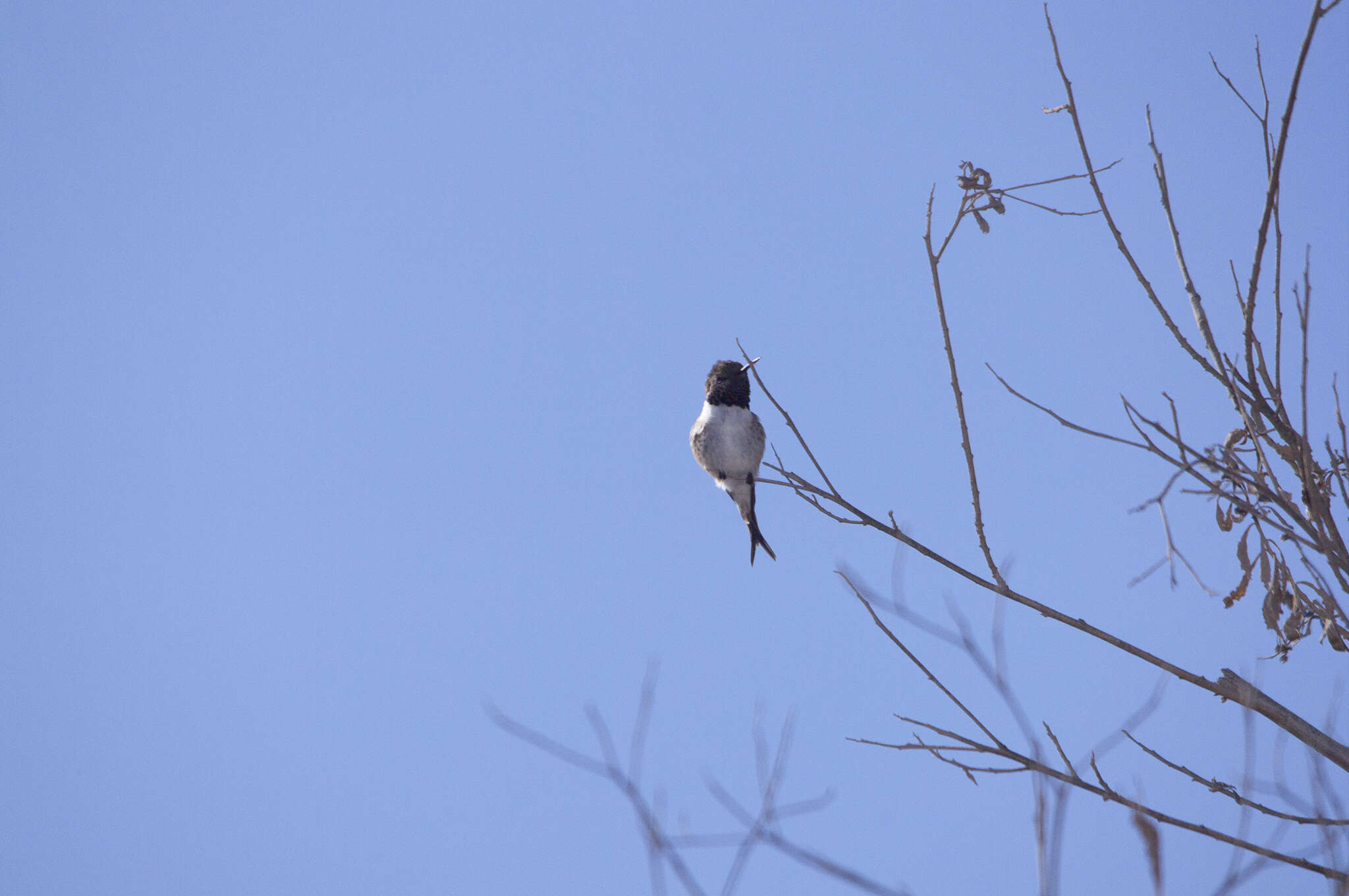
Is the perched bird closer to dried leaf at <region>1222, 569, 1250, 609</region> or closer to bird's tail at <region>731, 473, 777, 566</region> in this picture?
bird's tail at <region>731, 473, 777, 566</region>

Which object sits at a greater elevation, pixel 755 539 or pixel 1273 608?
pixel 755 539

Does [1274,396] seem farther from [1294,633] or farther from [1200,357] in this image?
[1294,633]

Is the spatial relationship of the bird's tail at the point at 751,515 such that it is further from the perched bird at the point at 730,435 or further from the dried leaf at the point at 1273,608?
the dried leaf at the point at 1273,608

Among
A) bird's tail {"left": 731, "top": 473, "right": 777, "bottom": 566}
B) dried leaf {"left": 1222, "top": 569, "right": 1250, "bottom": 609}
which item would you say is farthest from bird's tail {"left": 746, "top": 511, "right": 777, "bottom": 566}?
dried leaf {"left": 1222, "top": 569, "right": 1250, "bottom": 609}

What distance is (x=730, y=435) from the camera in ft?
20.7

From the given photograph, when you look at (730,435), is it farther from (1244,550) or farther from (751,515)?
(1244,550)

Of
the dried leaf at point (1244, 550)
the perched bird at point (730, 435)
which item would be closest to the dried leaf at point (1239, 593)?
the dried leaf at point (1244, 550)

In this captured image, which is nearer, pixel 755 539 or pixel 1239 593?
pixel 1239 593

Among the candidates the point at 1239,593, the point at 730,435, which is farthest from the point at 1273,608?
the point at 730,435

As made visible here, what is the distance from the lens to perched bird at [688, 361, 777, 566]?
6.34 metres

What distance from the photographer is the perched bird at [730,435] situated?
6.34 metres

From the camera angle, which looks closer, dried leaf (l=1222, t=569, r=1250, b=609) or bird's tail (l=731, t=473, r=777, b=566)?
dried leaf (l=1222, t=569, r=1250, b=609)

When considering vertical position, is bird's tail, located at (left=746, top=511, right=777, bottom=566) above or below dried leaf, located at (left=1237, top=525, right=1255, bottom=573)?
above

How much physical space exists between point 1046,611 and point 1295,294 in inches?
37.6
